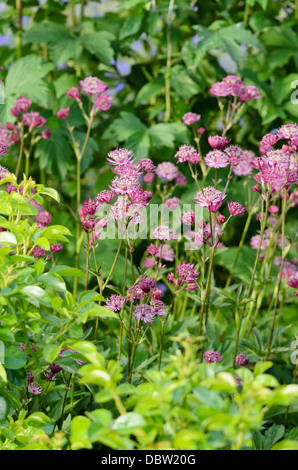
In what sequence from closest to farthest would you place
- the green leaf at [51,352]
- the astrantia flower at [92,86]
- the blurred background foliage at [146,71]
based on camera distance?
the green leaf at [51,352], the astrantia flower at [92,86], the blurred background foliage at [146,71]

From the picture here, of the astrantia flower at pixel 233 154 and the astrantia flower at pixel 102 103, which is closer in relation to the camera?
the astrantia flower at pixel 233 154

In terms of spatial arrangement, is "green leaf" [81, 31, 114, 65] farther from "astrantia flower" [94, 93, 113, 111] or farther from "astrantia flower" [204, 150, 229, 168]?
"astrantia flower" [204, 150, 229, 168]

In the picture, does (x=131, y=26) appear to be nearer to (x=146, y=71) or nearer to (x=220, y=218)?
(x=146, y=71)

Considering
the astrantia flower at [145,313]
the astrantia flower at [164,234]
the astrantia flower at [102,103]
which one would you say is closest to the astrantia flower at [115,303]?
the astrantia flower at [145,313]

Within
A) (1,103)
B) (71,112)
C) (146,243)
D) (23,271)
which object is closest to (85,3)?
(71,112)

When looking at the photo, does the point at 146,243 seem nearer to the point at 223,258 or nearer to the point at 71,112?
the point at 223,258

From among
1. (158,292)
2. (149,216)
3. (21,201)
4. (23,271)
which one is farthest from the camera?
(149,216)

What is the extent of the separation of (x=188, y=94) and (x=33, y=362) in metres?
1.28

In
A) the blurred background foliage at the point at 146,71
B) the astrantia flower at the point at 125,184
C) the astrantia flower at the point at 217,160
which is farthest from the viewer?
the blurred background foliage at the point at 146,71

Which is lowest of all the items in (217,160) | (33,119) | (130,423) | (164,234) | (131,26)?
(130,423)

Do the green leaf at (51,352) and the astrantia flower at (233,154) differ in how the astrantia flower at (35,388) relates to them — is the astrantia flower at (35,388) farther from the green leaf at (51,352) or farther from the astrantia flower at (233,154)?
the astrantia flower at (233,154)

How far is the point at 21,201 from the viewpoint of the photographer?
86 cm

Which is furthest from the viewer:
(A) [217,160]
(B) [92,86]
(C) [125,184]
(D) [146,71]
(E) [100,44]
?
(D) [146,71]

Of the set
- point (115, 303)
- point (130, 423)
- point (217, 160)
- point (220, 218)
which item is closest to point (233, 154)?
point (217, 160)
